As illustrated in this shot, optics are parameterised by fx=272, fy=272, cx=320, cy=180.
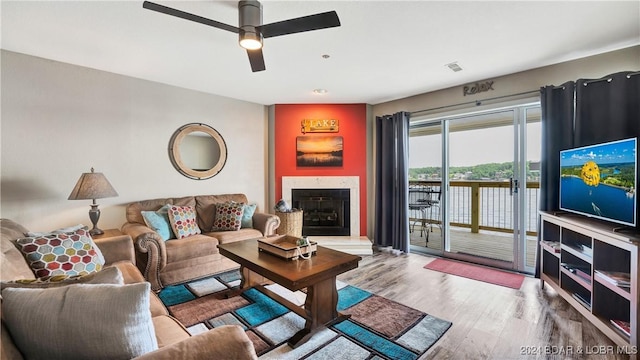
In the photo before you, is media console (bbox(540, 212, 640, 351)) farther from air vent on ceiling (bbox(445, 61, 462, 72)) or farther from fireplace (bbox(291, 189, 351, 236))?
fireplace (bbox(291, 189, 351, 236))

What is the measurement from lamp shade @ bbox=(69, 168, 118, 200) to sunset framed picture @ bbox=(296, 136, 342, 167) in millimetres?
2573

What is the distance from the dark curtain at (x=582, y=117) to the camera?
93.4 inches

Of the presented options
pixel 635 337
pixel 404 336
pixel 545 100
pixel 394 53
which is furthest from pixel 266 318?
pixel 545 100

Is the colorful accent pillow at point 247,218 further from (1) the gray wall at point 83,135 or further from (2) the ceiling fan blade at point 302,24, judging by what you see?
(2) the ceiling fan blade at point 302,24

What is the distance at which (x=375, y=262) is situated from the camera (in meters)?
3.69

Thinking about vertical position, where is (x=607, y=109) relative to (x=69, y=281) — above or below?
above

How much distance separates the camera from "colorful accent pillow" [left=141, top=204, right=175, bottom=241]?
3.03 m

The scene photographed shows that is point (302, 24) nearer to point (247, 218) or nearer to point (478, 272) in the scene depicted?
point (247, 218)

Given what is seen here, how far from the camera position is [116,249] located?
2.37 meters

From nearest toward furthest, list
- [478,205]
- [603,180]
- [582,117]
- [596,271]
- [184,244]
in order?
[596,271], [603,180], [582,117], [184,244], [478,205]

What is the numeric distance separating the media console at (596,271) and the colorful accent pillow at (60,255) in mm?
3582

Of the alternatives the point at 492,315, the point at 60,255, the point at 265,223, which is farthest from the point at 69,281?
the point at 492,315

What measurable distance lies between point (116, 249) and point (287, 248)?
1538 millimetres

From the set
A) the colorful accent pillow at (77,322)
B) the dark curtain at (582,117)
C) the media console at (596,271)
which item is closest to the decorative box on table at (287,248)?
the colorful accent pillow at (77,322)
